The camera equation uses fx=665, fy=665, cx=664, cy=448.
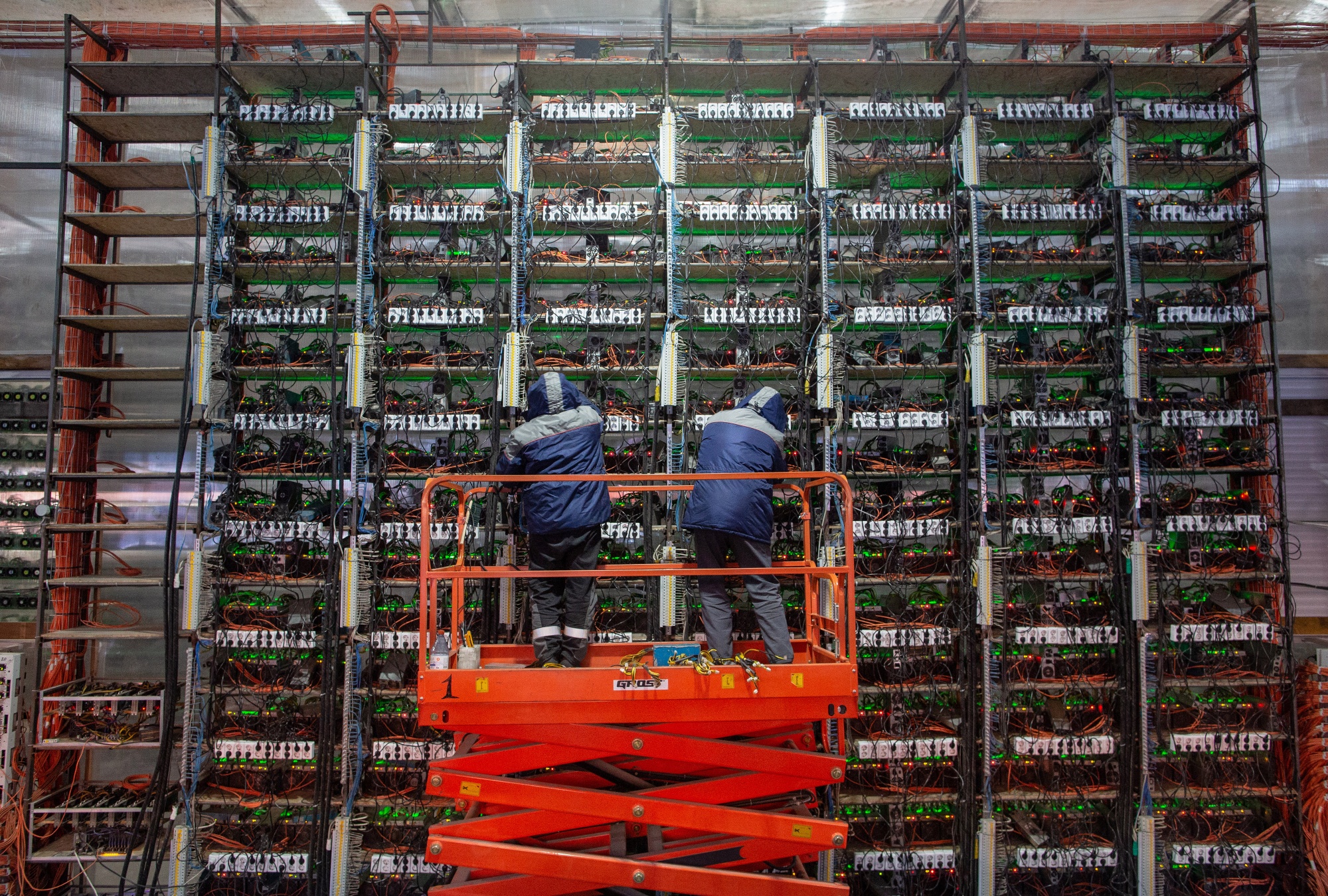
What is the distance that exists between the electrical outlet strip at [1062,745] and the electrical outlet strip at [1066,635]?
0.74 metres

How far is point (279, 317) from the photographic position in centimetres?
541

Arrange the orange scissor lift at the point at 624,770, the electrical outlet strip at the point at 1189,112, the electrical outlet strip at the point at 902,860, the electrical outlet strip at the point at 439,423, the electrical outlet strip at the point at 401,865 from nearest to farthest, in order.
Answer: the orange scissor lift at the point at 624,770, the electrical outlet strip at the point at 401,865, the electrical outlet strip at the point at 902,860, the electrical outlet strip at the point at 439,423, the electrical outlet strip at the point at 1189,112

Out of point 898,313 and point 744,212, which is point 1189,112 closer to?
point 898,313

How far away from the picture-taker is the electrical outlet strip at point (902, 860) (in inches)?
200

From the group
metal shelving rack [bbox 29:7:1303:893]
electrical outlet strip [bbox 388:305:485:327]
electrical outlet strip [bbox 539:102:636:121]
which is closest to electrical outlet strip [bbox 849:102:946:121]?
metal shelving rack [bbox 29:7:1303:893]

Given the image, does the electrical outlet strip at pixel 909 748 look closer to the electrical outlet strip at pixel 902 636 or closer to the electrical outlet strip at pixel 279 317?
the electrical outlet strip at pixel 902 636

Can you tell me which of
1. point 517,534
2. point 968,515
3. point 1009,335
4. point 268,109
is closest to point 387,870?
point 517,534

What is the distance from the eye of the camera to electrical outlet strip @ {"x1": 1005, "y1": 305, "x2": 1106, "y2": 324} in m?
5.46

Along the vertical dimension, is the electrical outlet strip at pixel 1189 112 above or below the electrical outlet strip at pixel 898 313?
above

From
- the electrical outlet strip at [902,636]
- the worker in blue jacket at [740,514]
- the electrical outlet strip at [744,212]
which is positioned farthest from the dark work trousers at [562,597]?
the electrical outlet strip at [744,212]

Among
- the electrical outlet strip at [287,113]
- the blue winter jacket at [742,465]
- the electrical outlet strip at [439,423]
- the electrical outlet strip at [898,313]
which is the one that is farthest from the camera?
the electrical outlet strip at [287,113]

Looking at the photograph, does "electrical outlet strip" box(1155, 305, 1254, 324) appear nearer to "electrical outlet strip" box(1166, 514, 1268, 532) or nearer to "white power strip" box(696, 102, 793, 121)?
"electrical outlet strip" box(1166, 514, 1268, 532)

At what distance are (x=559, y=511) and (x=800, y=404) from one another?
2404mm

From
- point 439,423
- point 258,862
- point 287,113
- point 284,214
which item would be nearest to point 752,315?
point 439,423
